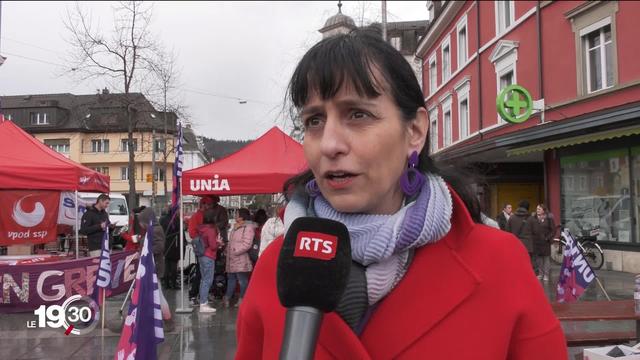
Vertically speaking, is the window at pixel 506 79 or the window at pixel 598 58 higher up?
the window at pixel 506 79

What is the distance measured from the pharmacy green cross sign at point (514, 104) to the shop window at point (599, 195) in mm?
1843

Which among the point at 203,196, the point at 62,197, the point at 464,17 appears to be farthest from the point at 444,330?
the point at 464,17

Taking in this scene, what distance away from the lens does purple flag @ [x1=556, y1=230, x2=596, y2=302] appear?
7.60m

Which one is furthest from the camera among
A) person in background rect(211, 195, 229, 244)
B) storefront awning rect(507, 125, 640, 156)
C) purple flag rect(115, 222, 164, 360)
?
storefront awning rect(507, 125, 640, 156)

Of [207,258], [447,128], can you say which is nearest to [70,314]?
[207,258]

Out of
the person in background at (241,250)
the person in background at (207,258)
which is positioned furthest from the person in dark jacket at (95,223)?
the person in background at (241,250)

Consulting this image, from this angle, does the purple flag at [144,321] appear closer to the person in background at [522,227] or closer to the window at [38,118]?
the person in background at [522,227]

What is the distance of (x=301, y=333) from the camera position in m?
0.91

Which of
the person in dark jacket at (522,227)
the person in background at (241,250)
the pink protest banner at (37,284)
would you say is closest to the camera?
the pink protest banner at (37,284)

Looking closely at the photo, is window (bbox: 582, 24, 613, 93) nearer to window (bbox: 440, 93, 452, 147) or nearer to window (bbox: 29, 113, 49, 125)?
window (bbox: 440, 93, 452, 147)

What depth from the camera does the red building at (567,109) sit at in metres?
13.1

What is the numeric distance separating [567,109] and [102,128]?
690 inches

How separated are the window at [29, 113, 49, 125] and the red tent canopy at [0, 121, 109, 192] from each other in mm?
39963

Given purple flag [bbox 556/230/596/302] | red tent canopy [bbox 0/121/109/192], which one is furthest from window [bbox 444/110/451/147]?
red tent canopy [bbox 0/121/109/192]
